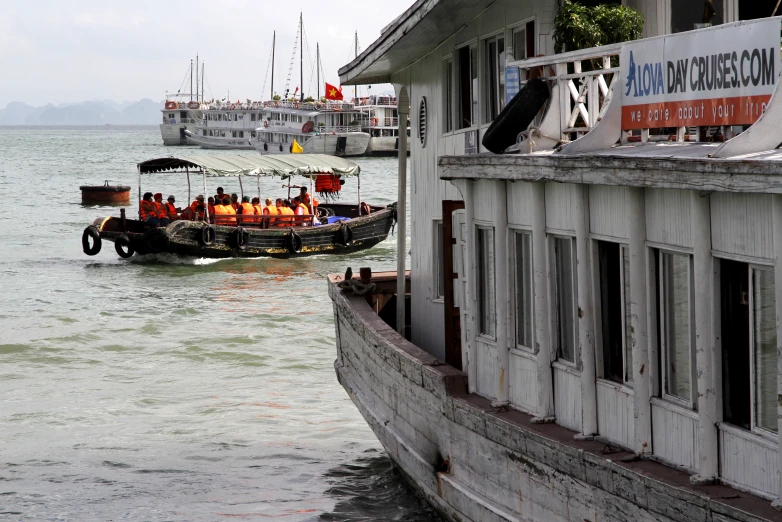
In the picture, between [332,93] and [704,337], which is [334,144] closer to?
[332,93]

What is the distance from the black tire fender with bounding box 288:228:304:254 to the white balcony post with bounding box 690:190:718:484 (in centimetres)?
2332

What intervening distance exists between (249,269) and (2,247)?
35.9 ft

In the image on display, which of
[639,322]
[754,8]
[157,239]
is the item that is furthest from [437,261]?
[157,239]

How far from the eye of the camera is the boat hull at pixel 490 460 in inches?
203

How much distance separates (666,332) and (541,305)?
1083 millimetres

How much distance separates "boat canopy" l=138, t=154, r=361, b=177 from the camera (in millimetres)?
27531

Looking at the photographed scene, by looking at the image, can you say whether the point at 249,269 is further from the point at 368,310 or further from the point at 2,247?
the point at 368,310

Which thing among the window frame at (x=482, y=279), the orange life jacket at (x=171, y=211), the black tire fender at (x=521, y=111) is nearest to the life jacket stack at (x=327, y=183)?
the orange life jacket at (x=171, y=211)

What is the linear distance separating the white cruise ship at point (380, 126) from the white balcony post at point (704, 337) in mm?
91947

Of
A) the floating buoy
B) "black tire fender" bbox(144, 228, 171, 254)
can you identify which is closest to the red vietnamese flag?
the floating buoy

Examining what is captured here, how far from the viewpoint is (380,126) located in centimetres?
9919

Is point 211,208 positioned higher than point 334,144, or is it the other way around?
point 334,144

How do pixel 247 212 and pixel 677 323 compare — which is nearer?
pixel 677 323

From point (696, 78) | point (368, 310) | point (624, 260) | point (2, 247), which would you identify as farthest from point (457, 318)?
point (2, 247)
